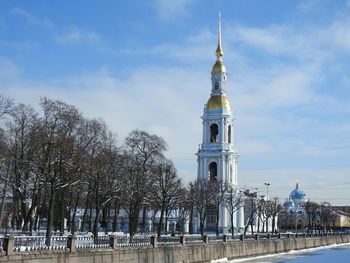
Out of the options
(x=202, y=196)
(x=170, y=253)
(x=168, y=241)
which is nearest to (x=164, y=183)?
(x=202, y=196)

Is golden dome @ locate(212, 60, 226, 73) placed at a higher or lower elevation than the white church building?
higher

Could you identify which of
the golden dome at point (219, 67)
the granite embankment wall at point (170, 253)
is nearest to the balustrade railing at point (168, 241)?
the granite embankment wall at point (170, 253)

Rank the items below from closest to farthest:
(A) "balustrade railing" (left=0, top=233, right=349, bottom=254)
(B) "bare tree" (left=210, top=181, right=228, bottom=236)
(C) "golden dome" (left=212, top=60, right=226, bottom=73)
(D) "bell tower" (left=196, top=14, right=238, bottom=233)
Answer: (A) "balustrade railing" (left=0, top=233, right=349, bottom=254)
(B) "bare tree" (left=210, top=181, right=228, bottom=236)
(D) "bell tower" (left=196, top=14, right=238, bottom=233)
(C) "golden dome" (left=212, top=60, right=226, bottom=73)

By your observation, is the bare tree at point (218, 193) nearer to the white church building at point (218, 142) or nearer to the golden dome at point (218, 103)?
the white church building at point (218, 142)

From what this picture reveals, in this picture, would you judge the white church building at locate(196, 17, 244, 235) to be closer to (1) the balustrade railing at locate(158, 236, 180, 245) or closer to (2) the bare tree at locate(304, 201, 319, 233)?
(2) the bare tree at locate(304, 201, 319, 233)

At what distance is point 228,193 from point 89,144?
183 ft

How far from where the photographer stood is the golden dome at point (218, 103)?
114 metres

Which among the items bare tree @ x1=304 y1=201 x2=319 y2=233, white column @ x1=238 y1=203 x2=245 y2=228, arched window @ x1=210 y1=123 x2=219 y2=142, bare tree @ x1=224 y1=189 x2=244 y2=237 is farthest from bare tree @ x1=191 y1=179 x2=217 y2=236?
bare tree @ x1=304 y1=201 x2=319 y2=233

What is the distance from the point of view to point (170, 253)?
156ft

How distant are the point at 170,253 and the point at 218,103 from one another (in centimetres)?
6950

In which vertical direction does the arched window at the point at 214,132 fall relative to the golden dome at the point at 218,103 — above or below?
below

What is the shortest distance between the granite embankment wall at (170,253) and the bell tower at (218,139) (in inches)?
1047

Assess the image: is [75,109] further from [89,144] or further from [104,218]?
[104,218]

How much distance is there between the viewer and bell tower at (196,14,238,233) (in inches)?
4437
